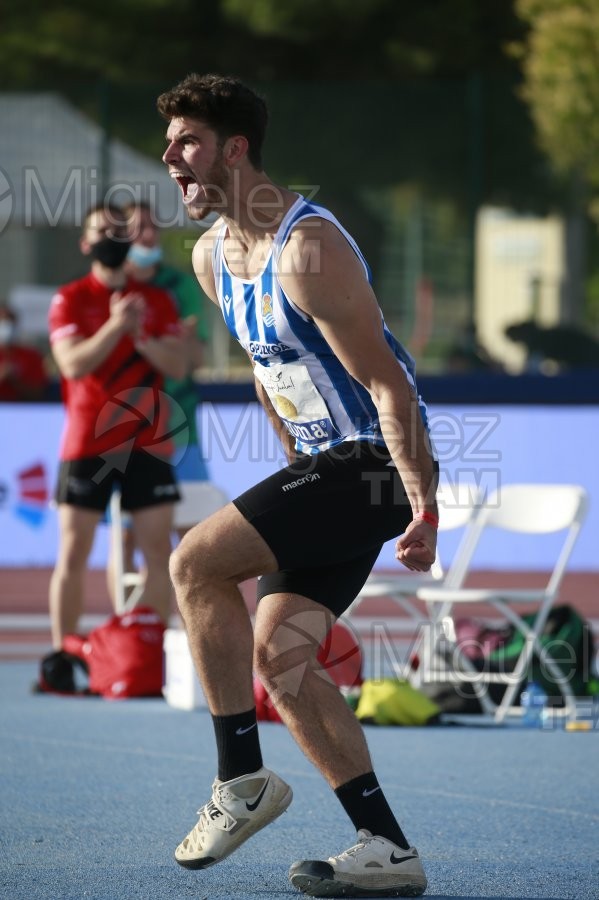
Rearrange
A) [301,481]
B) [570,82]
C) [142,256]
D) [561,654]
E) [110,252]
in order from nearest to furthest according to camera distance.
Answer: [301,481]
[561,654]
[110,252]
[142,256]
[570,82]

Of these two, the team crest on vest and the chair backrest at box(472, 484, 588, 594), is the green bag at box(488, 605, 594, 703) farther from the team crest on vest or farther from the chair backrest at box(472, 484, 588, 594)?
the team crest on vest

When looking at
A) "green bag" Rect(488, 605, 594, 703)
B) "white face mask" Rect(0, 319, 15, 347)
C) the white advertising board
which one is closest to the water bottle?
"green bag" Rect(488, 605, 594, 703)

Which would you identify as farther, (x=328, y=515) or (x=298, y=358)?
(x=298, y=358)

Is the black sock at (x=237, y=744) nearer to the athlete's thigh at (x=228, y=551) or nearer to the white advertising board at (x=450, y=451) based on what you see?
the athlete's thigh at (x=228, y=551)

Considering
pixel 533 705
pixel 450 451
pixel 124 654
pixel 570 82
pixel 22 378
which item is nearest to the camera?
pixel 533 705

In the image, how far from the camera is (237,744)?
412 centimetres

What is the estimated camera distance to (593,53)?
53.8 ft

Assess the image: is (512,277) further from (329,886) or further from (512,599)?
(329,886)

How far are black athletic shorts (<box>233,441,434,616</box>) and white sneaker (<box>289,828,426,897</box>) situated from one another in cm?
61

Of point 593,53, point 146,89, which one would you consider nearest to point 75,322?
point 146,89

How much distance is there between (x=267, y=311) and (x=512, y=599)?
130 inches

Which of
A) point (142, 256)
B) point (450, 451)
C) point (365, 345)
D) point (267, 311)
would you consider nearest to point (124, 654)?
point (142, 256)

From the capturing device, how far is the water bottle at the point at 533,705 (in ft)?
23.4

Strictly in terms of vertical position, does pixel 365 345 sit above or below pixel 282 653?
above
